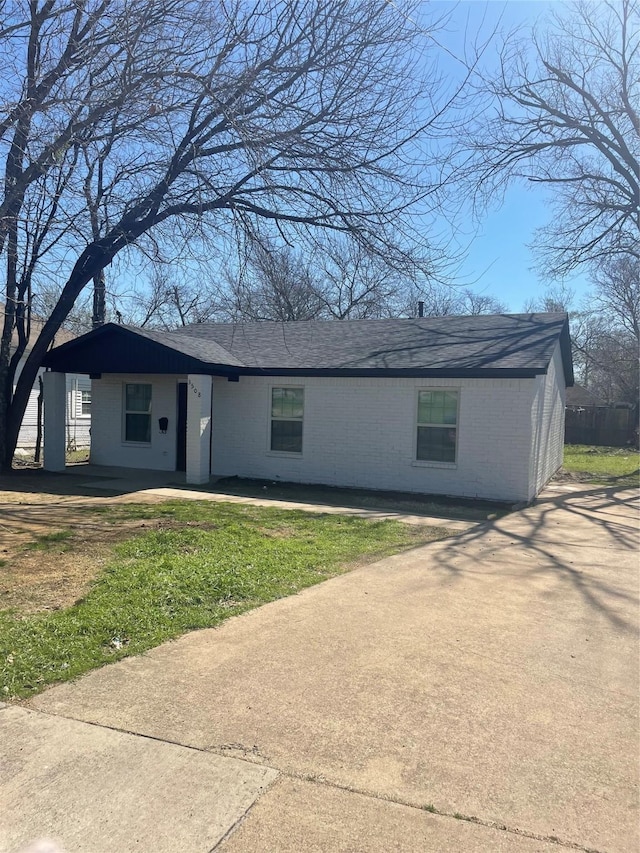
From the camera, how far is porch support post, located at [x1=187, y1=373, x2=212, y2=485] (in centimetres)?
1373

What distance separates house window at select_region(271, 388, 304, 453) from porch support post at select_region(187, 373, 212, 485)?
1620 millimetres

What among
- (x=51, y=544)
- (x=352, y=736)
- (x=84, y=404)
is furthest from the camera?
(x=84, y=404)

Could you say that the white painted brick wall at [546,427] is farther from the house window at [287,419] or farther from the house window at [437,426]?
the house window at [287,419]

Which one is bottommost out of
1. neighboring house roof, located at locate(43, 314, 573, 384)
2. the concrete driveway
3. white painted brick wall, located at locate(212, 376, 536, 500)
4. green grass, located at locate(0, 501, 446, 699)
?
the concrete driveway

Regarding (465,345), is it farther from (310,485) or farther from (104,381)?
(104,381)

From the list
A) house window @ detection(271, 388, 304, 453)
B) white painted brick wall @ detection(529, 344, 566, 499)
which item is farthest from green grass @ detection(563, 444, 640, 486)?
house window @ detection(271, 388, 304, 453)

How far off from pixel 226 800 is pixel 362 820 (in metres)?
0.61

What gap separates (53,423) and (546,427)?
38.7ft

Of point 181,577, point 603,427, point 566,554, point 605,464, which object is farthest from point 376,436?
point 603,427

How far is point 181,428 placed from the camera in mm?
15844

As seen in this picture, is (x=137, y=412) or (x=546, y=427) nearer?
(x=546, y=427)

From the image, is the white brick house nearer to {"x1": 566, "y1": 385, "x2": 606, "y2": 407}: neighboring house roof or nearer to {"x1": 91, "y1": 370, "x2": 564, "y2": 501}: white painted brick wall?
{"x1": 91, "y1": 370, "x2": 564, "y2": 501}: white painted brick wall

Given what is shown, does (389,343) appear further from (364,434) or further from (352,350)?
(364,434)

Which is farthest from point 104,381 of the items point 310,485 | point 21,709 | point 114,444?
point 21,709
